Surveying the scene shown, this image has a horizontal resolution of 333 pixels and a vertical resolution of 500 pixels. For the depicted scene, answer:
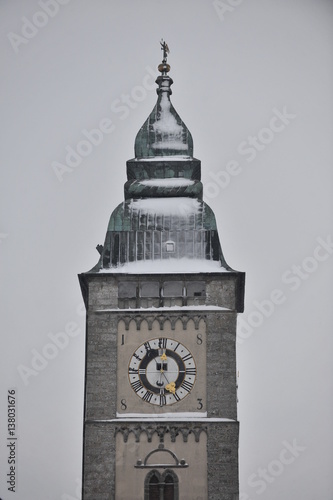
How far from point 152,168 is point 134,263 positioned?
3882 millimetres

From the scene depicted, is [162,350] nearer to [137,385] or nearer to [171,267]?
[137,385]

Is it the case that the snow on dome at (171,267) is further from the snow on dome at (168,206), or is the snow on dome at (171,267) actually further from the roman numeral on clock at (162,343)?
the roman numeral on clock at (162,343)

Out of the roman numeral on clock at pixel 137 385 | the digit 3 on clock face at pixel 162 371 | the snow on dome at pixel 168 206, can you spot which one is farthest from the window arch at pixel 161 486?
the snow on dome at pixel 168 206

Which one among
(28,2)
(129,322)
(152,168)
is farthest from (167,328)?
(28,2)

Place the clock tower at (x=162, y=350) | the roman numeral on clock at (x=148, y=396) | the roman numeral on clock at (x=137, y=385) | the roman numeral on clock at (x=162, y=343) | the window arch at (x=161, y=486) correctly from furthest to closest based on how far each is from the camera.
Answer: the roman numeral on clock at (x=162, y=343)
the roman numeral on clock at (x=137, y=385)
the roman numeral on clock at (x=148, y=396)
the clock tower at (x=162, y=350)
the window arch at (x=161, y=486)

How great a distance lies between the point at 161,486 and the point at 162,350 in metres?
4.09

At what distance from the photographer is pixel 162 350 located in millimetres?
47719

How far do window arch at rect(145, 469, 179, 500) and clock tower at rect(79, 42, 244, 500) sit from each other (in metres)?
0.03

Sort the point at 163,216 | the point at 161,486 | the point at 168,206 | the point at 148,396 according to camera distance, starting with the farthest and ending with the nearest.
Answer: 1. the point at 168,206
2. the point at 163,216
3. the point at 148,396
4. the point at 161,486

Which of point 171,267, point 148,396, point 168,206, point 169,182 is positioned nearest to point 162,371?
point 148,396

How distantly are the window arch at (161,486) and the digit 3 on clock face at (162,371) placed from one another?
6.94ft

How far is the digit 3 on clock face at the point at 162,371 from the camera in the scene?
155 feet

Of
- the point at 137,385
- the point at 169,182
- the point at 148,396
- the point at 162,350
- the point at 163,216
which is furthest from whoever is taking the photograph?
the point at 169,182

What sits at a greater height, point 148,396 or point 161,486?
point 148,396
